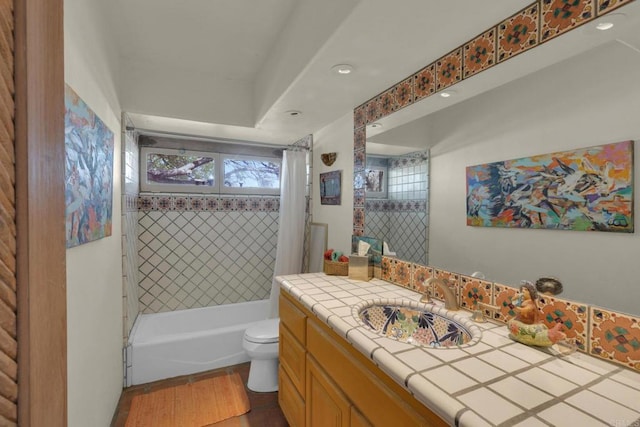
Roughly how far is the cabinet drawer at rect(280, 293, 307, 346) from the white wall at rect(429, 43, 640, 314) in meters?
0.72

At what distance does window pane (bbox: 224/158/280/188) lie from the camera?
3045mm

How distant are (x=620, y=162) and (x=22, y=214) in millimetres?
1344

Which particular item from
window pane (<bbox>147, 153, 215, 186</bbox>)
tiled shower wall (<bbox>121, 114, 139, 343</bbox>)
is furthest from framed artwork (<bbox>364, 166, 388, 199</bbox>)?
window pane (<bbox>147, 153, 215, 186</bbox>)

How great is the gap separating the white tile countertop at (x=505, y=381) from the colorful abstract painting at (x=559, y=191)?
1.32ft

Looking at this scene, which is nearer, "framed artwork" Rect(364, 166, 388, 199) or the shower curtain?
"framed artwork" Rect(364, 166, 388, 199)

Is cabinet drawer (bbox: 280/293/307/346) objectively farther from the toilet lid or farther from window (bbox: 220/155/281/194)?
window (bbox: 220/155/281/194)

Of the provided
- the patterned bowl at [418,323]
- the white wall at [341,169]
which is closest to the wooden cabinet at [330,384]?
the patterned bowl at [418,323]

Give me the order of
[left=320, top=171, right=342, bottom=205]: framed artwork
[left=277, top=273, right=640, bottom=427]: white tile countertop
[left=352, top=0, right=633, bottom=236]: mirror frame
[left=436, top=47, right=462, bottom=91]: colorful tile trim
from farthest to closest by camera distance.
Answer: [left=320, top=171, right=342, bottom=205]: framed artwork, [left=436, top=47, right=462, bottom=91]: colorful tile trim, [left=352, top=0, right=633, bottom=236]: mirror frame, [left=277, top=273, right=640, bottom=427]: white tile countertop

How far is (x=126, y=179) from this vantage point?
2.06m

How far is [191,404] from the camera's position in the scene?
1895 mm

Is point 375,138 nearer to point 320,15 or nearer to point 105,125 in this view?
point 320,15

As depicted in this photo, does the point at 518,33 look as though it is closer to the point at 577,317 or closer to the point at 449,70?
the point at 449,70

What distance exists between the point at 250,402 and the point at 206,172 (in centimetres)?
214

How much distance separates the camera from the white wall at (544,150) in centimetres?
79
